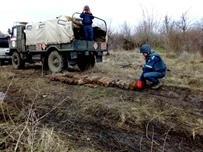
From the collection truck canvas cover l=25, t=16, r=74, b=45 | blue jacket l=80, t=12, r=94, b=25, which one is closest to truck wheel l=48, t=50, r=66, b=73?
truck canvas cover l=25, t=16, r=74, b=45

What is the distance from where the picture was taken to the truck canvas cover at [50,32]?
8.01 meters

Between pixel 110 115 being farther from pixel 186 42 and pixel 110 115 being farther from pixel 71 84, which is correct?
pixel 186 42

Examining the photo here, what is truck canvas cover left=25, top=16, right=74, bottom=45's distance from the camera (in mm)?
8008

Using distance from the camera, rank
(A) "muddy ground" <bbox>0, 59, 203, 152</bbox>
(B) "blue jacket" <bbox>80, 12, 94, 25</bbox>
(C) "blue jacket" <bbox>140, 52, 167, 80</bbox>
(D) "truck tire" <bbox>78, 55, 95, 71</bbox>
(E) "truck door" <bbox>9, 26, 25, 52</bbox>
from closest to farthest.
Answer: (A) "muddy ground" <bbox>0, 59, 203, 152</bbox>
(C) "blue jacket" <bbox>140, 52, 167, 80</bbox>
(B) "blue jacket" <bbox>80, 12, 94, 25</bbox>
(D) "truck tire" <bbox>78, 55, 95, 71</bbox>
(E) "truck door" <bbox>9, 26, 25, 52</bbox>

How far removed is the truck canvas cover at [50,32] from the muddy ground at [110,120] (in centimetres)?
283

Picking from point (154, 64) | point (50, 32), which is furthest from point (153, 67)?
point (50, 32)

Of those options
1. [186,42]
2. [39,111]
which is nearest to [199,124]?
[39,111]

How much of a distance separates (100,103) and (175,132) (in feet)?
6.00

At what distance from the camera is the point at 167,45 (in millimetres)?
16719

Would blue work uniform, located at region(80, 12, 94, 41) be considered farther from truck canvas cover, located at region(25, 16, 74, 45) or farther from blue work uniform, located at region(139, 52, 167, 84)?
blue work uniform, located at region(139, 52, 167, 84)

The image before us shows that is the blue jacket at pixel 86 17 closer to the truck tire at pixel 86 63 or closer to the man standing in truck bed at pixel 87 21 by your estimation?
the man standing in truck bed at pixel 87 21

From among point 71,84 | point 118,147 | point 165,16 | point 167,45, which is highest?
point 165,16

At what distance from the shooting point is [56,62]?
29.5 ft

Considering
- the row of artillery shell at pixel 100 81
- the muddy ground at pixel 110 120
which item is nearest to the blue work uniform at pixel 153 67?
the muddy ground at pixel 110 120
